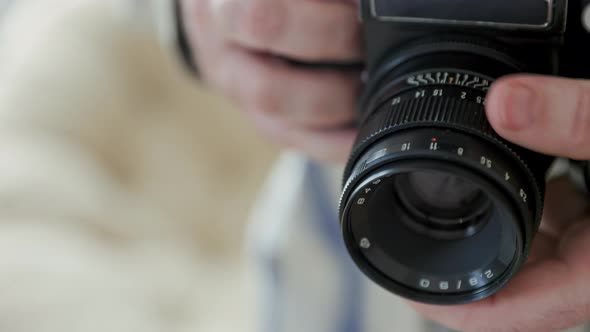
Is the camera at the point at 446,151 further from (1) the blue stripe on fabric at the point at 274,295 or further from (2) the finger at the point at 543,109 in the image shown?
(1) the blue stripe on fabric at the point at 274,295

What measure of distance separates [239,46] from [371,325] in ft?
0.74

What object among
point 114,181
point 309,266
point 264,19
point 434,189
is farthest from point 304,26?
point 114,181

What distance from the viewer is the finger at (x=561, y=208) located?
1.45 feet

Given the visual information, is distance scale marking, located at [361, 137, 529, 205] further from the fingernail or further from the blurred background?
the blurred background

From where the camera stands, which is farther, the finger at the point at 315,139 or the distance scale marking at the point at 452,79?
the finger at the point at 315,139

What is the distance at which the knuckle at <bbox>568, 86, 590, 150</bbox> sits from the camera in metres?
0.33

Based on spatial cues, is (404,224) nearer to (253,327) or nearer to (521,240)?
(521,240)

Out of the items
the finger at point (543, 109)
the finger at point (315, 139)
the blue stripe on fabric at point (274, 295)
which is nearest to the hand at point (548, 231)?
the finger at point (543, 109)

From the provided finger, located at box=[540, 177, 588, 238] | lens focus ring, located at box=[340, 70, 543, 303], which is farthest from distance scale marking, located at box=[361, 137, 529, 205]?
finger, located at box=[540, 177, 588, 238]

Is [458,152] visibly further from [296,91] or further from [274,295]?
[274,295]

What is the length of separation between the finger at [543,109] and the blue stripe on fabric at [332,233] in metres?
0.31

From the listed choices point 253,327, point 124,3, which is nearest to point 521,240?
point 253,327

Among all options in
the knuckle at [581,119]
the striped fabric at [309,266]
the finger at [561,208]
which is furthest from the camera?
the striped fabric at [309,266]

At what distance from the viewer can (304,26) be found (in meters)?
0.46
